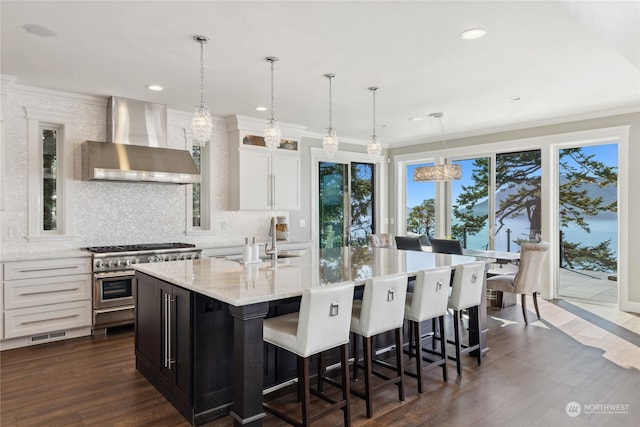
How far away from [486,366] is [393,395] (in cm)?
106

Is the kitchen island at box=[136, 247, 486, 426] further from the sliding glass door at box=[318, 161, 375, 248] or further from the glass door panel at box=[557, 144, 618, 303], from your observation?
the sliding glass door at box=[318, 161, 375, 248]

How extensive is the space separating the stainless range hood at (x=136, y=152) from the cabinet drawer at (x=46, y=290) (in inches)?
44.5

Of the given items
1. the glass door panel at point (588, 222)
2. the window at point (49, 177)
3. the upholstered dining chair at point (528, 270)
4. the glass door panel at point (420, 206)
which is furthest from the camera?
the glass door panel at point (420, 206)

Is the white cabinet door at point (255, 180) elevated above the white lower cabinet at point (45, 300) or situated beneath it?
elevated above

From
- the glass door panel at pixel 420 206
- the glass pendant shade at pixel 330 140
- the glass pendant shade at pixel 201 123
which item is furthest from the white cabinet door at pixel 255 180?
the glass door panel at pixel 420 206

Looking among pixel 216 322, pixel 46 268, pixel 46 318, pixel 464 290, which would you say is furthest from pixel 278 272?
pixel 46 318

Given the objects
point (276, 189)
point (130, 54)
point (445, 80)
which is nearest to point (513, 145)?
point (445, 80)

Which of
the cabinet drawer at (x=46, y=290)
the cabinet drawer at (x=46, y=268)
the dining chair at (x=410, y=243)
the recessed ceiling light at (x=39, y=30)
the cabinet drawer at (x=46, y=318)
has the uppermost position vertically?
the recessed ceiling light at (x=39, y=30)

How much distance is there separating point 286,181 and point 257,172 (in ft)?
1.76

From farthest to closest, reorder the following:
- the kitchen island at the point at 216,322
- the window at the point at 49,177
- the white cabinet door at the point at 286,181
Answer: the white cabinet door at the point at 286,181 → the window at the point at 49,177 → the kitchen island at the point at 216,322

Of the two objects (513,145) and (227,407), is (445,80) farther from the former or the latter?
(227,407)

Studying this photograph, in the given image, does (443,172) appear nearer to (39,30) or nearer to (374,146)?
(374,146)

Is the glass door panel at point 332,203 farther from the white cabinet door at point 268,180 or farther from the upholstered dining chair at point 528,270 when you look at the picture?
the upholstered dining chair at point 528,270

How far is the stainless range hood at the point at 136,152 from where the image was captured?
4516 mm
